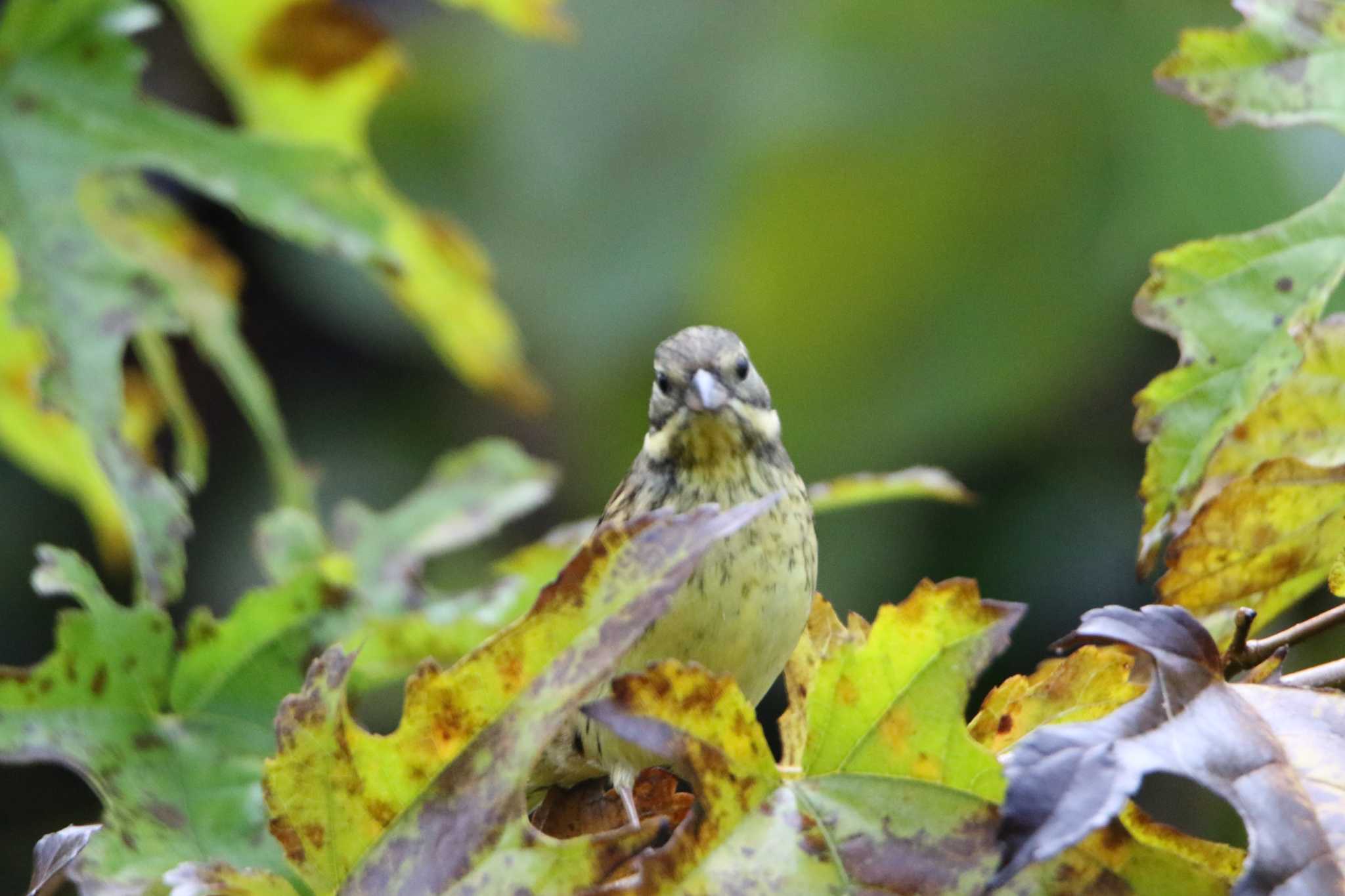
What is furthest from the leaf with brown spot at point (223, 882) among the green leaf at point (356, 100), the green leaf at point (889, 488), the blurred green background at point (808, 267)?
the blurred green background at point (808, 267)

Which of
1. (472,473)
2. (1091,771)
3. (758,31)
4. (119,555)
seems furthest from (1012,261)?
(1091,771)

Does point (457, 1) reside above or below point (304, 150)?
above

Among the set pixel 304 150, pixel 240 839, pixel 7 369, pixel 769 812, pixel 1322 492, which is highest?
pixel 304 150

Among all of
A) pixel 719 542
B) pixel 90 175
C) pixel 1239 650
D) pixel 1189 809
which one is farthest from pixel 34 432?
pixel 1189 809

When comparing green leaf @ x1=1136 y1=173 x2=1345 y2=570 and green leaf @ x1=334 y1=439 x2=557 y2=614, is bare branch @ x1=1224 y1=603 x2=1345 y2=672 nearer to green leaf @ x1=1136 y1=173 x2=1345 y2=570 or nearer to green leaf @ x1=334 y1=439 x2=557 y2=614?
green leaf @ x1=1136 y1=173 x2=1345 y2=570

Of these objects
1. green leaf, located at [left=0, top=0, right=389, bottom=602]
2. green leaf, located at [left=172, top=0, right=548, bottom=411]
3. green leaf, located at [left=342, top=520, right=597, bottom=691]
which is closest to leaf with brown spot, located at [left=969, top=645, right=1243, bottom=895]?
green leaf, located at [left=342, top=520, right=597, bottom=691]

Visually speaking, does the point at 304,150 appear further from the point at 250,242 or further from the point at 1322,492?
the point at 250,242

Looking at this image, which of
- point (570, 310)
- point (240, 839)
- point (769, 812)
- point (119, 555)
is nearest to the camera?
point (769, 812)
